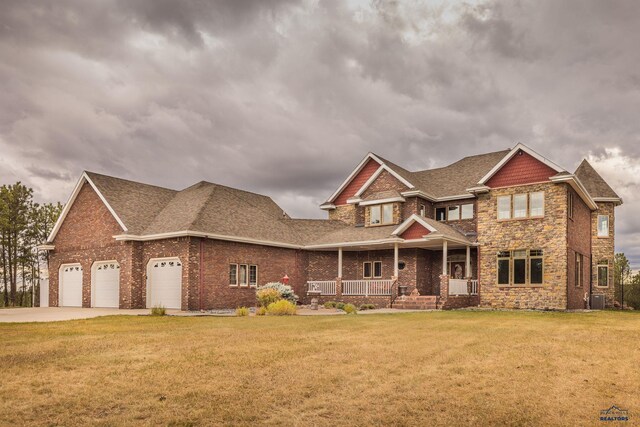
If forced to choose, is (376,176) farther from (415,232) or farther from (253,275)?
(253,275)

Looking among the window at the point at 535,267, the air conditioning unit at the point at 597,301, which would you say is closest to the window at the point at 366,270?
the window at the point at 535,267

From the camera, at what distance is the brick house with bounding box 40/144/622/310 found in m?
27.1

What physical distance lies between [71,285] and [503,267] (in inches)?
1059

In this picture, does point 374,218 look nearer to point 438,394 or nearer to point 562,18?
point 562,18

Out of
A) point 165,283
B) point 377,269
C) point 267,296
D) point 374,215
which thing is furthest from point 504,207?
point 165,283

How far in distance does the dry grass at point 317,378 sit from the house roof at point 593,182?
2335 centimetres

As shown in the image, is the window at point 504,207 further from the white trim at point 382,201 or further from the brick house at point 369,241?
the white trim at point 382,201

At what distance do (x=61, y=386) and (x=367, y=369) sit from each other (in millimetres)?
4973

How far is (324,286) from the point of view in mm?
32562

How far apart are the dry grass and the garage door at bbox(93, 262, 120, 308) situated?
53.4 feet

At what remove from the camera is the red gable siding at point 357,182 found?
3569 centimetres

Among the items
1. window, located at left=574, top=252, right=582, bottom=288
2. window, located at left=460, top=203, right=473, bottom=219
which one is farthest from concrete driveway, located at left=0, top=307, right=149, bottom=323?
window, located at left=574, top=252, right=582, bottom=288

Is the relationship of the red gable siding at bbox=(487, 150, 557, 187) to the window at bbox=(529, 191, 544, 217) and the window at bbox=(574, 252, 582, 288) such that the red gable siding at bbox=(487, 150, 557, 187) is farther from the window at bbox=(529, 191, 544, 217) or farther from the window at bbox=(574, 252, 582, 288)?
the window at bbox=(574, 252, 582, 288)

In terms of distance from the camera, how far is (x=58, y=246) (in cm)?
3409
